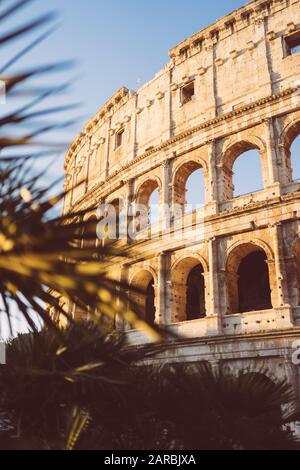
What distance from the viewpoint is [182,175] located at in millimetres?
15039

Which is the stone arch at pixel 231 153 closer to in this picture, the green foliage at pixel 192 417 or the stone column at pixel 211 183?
the stone column at pixel 211 183

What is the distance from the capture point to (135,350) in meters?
3.68

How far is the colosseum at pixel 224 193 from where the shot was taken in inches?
441

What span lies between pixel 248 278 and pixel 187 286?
82.0 inches

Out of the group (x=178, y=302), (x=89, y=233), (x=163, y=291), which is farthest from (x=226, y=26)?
(x=89, y=233)

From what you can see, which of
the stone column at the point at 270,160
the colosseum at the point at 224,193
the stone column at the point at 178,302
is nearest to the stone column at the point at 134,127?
the colosseum at the point at 224,193

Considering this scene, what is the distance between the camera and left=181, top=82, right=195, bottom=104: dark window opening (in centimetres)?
1605

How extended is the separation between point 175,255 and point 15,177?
12.0 m

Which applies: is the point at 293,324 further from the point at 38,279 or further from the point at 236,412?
the point at 38,279

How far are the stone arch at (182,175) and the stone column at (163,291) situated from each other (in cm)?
228

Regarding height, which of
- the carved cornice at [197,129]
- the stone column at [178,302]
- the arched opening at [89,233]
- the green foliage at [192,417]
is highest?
the carved cornice at [197,129]

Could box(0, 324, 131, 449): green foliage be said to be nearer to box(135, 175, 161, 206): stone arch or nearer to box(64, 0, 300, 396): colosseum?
box(64, 0, 300, 396): colosseum

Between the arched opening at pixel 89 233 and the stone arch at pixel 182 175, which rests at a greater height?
→ the stone arch at pixel 182 175
